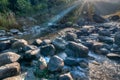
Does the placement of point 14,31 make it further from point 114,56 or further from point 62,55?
point 114,56

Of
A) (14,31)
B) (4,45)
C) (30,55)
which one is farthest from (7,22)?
(30,55)

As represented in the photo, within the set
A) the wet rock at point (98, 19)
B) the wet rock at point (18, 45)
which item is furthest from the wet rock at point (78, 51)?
the wet rock at point (98, 19)

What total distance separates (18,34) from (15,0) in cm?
664

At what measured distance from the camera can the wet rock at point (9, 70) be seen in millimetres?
8328

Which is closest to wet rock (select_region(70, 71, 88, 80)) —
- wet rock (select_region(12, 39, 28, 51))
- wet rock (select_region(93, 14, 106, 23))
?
wet rock (select_region(12, 39, 28, 51))

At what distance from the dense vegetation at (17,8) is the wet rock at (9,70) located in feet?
31.1

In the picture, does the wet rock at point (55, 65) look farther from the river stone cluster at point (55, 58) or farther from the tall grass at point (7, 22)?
the tall grass at point (7, 22)

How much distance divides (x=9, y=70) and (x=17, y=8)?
47.6 feet

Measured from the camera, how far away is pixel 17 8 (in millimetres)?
22234

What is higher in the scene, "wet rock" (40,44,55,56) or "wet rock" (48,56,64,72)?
"wet rock" (48,56,64,72)

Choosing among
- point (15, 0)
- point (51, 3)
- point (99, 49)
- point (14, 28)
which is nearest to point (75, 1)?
point (51, 3)

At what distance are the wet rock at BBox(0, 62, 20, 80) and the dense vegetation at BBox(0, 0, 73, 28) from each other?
9480 millimetres

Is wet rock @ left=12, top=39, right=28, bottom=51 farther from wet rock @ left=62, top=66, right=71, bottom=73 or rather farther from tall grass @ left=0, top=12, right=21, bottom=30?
tall grass @ left=0, top=12, right=21, bottom=30

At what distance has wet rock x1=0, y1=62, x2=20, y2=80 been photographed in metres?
8.33
